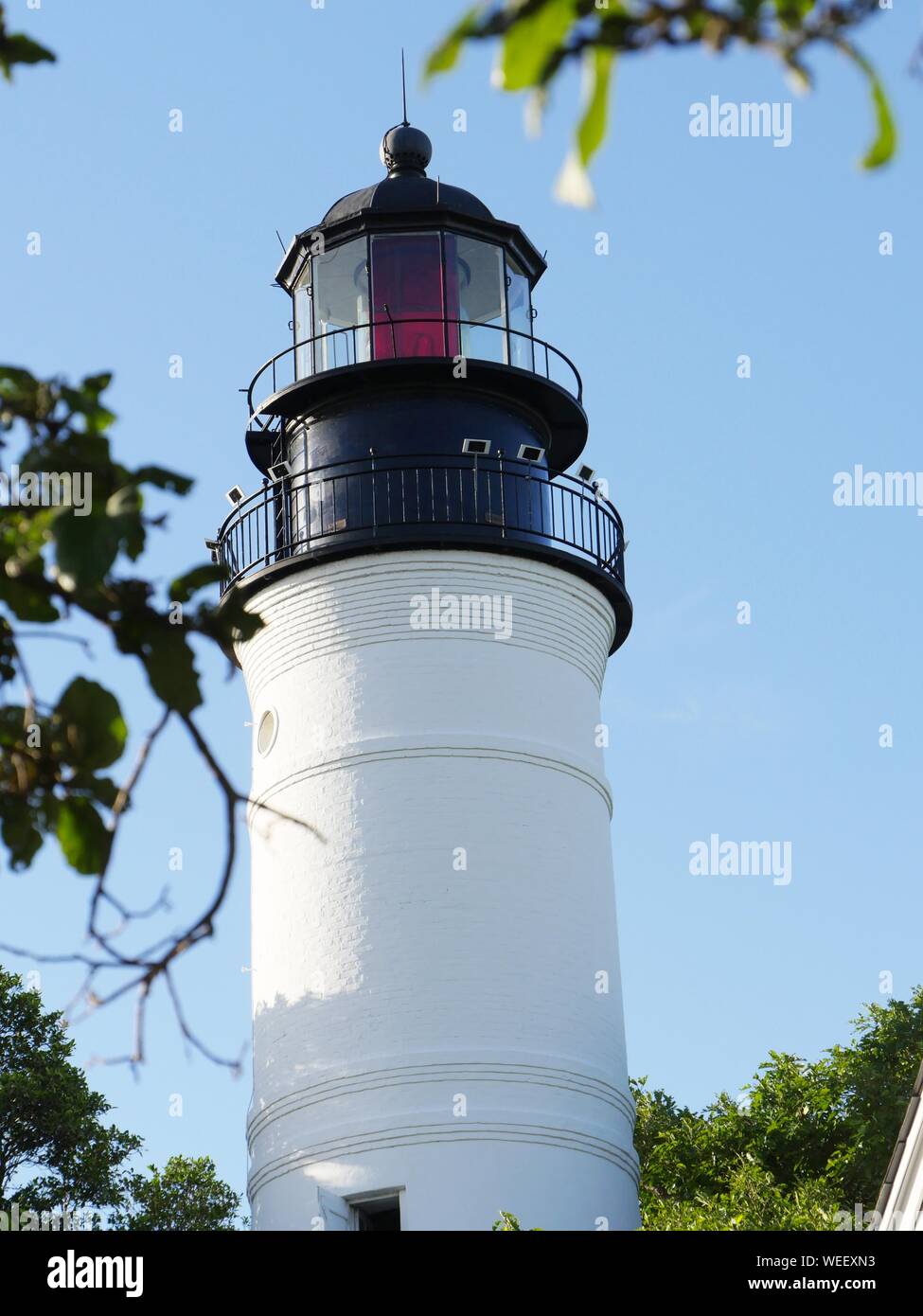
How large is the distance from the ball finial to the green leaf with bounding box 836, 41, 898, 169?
2104cm

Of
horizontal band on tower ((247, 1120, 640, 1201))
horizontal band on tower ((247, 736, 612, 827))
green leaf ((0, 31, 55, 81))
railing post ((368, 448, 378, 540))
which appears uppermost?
railing post ((368, 448, 378, 540))

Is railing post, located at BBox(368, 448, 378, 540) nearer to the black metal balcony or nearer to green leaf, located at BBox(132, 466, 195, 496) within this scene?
the black metal balcony

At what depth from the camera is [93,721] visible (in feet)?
13.0

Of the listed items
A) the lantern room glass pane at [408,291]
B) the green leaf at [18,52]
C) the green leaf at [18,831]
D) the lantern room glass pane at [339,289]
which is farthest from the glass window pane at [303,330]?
the green leaf at [18,52]

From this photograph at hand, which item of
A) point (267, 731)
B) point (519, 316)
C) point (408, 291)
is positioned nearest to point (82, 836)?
point (267, 731)

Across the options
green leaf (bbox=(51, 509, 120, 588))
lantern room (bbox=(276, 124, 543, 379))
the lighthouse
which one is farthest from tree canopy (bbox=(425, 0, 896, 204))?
lantern room (bbox=(276, 124, 543, 379))

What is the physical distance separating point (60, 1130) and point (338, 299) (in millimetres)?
9636

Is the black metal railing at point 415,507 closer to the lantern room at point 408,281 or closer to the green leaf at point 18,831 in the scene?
the lantern room at point 408,281

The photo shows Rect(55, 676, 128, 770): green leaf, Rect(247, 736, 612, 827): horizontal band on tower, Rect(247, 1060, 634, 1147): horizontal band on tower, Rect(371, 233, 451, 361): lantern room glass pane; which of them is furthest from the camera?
Rect(371, 233, 451, 361): lantern room glass pane

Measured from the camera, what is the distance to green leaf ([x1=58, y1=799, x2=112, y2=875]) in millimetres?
4148

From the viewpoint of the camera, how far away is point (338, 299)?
72.9 ft

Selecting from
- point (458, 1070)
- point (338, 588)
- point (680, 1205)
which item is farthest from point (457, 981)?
point (338, 588)

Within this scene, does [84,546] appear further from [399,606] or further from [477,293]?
[477,293]
